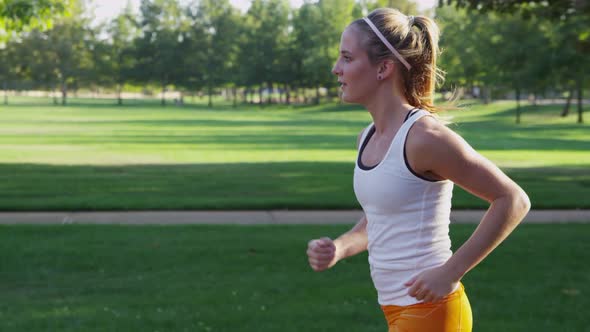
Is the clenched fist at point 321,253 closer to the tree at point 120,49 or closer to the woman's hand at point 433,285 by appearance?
the woman's hand at point 433,285

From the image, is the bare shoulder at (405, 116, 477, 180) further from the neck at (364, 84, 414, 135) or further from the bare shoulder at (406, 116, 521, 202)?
the neck at (364, 84, 414, 135)

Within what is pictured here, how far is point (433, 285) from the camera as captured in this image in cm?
241

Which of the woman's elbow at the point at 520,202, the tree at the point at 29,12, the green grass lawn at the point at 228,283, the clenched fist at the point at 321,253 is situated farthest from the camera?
the tree at the point at 29,12

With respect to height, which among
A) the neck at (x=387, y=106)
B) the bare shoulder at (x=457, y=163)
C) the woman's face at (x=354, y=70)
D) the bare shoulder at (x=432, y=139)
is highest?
the woman's face at (x=354, y=70)

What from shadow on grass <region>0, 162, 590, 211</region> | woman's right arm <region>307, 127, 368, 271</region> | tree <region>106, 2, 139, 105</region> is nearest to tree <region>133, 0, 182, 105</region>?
tree <region>106, 2, 139, 105</region>

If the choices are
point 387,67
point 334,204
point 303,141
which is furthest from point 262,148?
point 387,67

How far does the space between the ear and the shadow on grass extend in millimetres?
10793

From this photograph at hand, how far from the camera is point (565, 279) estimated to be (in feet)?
24.9

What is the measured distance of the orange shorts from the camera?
2.56 meters

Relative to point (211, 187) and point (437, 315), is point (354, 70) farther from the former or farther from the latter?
point (211, 187)

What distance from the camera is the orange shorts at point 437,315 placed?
2561 mm

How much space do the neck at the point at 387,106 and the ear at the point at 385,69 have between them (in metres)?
0.04

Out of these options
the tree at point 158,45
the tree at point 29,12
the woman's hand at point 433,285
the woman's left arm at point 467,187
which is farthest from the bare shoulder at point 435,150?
the tree at point 158,45

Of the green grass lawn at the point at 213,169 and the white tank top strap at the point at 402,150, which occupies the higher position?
the white tank top strap at the point at 402,150
